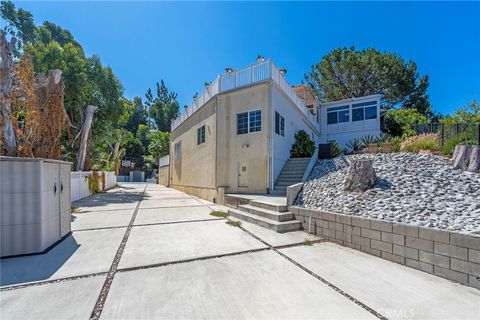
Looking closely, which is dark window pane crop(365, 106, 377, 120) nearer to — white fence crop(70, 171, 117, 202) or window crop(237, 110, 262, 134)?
window crop(237, 110, 262, 134)

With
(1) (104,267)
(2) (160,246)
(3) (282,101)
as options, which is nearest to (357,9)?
(3) (282,101)

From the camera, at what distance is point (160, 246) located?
14.6ft

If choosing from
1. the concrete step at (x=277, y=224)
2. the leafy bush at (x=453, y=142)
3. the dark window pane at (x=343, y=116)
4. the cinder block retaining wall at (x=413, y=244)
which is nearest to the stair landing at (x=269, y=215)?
the concrete step at (x=277, y=224)

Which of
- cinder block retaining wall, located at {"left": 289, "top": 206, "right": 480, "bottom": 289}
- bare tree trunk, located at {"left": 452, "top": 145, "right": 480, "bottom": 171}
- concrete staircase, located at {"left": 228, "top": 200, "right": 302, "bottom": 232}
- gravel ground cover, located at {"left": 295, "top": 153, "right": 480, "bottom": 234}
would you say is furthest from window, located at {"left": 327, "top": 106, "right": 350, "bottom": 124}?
cinder block retaining wall, located at {"left": 289, "top": 206, "right": 480, "bottom": 289}

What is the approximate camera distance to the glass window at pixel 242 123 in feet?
34.5

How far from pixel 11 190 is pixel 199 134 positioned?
33.5ft

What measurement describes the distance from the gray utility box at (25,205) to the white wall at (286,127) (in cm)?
781

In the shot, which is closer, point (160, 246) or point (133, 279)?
point (133, 279)

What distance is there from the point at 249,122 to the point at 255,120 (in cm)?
35

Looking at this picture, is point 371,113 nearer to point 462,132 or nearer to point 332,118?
point 332,118

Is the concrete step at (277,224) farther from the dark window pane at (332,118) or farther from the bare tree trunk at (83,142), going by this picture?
the dark window pane at (332,118)

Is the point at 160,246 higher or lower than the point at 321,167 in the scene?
lower

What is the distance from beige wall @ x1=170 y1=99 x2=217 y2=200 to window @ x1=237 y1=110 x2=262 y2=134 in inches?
59.8

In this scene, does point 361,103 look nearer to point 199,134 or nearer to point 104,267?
point 199,134
